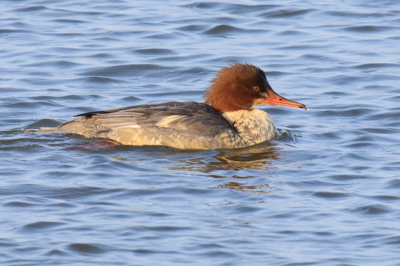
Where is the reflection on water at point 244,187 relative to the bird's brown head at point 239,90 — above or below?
below

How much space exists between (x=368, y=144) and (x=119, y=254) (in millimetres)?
4716

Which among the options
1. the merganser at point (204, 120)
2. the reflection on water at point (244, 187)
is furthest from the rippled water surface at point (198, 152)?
the merganser at point (204, 120)

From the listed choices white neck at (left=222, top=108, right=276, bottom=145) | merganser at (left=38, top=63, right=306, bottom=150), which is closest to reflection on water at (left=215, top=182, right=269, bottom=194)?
merganser at (left=38, top=63, right=306, bottom=150)

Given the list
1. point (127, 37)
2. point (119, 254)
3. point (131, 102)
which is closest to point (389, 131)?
point (131, 102)

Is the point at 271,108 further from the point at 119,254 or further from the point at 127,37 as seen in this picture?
the point at 119,254

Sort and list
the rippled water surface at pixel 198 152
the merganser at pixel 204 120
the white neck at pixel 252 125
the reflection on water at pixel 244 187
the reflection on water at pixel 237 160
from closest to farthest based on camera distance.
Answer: the rippled water surface at pixel 198 152 → the reflection on water at pixel 244 187 → the reflection on water at pixel 237 160 → the merganser at pixel 204 120 → the white neck at pixel 252 125

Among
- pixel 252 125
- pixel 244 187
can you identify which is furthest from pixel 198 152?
pixel 244 187

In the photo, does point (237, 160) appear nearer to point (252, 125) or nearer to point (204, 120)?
point (204, 120)

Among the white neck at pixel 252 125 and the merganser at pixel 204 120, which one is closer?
the merganser at pixel 204 120

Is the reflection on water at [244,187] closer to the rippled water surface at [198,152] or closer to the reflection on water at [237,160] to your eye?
the rippled water surface at [198,152]

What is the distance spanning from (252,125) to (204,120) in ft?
2.60

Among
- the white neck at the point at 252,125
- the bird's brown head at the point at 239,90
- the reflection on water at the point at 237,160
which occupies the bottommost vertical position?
the reflection on water at the point at 237,160

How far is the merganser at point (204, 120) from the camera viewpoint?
995 cm

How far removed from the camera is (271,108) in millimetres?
12297
